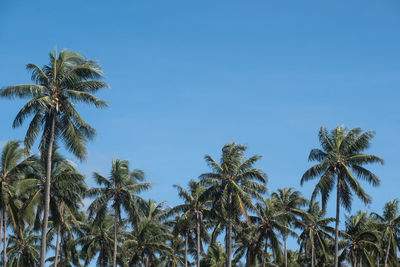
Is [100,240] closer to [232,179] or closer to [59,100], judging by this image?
[232,179]

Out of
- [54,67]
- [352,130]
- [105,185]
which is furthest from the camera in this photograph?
[105,185]

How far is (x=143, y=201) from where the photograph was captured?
57.9 m

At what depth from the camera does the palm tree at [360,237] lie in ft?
219

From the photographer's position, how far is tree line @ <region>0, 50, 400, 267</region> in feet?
120

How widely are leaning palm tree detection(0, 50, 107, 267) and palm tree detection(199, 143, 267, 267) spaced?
1741cm

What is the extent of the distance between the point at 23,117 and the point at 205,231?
38.2 m

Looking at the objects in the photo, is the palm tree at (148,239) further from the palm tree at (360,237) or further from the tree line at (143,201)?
the palm tree at (360,237)

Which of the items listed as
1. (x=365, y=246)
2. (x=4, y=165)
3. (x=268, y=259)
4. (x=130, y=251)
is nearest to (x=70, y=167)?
(x=4, y=165)

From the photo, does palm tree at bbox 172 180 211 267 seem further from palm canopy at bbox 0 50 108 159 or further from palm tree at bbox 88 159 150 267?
palm canopy at bbox 0 50 108 159

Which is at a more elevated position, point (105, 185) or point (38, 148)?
point (105, 185)

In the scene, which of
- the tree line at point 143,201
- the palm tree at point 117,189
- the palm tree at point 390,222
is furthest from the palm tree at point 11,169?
the palm tree at point 390,222

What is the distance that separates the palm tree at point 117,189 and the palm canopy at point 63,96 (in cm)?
2104

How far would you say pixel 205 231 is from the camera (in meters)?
70.8

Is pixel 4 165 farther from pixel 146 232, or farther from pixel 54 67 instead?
pixel 146 232
